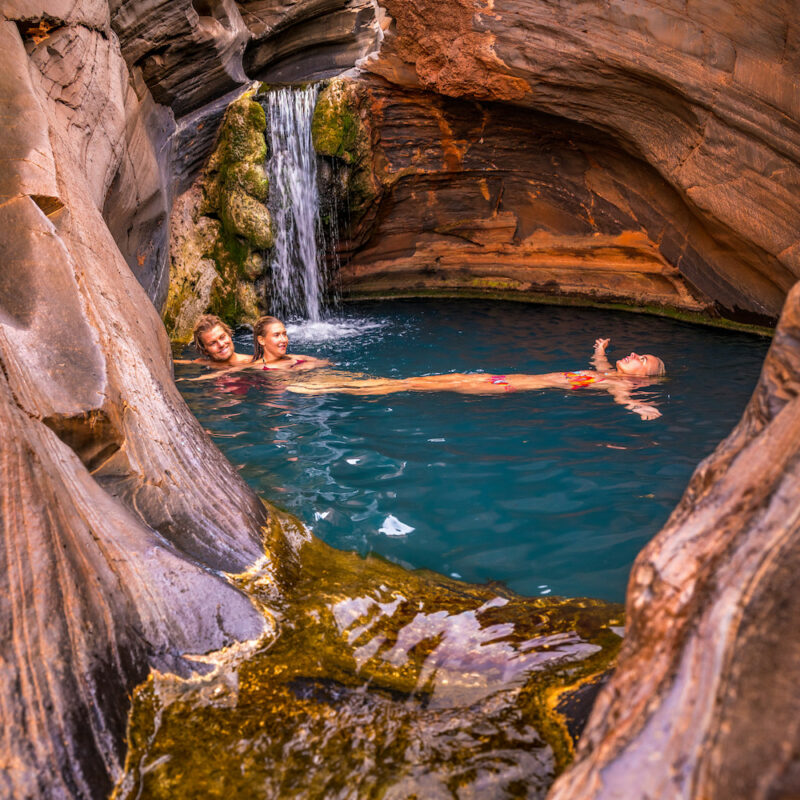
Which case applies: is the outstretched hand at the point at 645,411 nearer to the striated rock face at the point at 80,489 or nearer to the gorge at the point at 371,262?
the gorge at the point at 371,262

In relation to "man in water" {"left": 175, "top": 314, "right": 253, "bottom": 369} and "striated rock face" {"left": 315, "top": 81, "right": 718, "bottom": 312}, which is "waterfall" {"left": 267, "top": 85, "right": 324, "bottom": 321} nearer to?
"striated rock face" {"left": 315, "top": 81, "right": 718, "bottom": 312}

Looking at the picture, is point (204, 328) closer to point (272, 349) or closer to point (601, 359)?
point (272, 349)

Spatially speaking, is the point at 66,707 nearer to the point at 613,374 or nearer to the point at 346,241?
the point at 613,374

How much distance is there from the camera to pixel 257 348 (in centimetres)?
701

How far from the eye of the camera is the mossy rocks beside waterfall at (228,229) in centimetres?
927

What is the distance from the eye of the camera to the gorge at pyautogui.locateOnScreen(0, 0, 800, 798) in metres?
1.40

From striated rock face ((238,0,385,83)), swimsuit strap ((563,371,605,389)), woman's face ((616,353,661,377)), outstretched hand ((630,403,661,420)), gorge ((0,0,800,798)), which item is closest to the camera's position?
gorge ((0,0,800,798))

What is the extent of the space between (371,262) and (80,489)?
8781mm

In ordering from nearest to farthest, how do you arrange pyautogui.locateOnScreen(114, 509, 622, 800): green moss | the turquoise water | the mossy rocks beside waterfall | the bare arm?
pyautogui.locateOnScreen(114, 509, 622, 800): green moss → the turquoise water → the bare arm → the mossy rocks beside waterfall

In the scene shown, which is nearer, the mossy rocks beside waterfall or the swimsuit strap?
the swimsuit strap

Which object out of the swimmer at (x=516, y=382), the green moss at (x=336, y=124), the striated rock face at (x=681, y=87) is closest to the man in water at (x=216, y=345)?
the swimmer at (x=516, y=382)

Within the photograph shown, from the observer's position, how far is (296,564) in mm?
3281

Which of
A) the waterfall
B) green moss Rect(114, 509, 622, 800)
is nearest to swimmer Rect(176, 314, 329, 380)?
the waterfall

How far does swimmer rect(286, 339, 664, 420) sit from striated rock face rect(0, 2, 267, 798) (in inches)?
75.9
